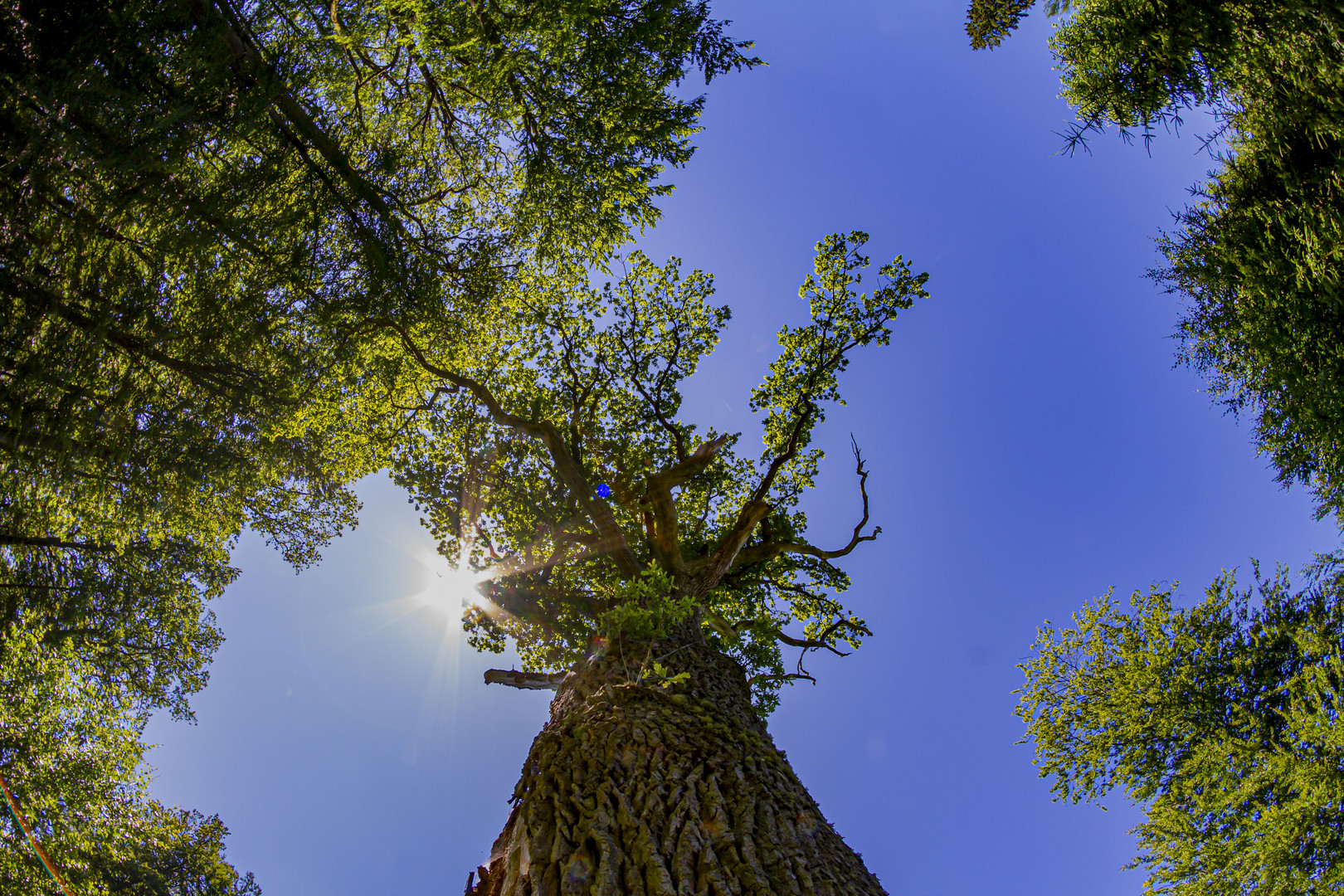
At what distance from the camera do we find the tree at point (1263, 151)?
13.6ft

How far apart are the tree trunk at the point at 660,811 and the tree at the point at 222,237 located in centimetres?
373

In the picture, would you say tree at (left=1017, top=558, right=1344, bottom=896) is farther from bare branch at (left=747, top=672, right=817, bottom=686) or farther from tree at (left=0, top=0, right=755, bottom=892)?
tree at (left=0, top=0, right=755, bottom=892)

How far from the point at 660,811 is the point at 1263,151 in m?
8.01

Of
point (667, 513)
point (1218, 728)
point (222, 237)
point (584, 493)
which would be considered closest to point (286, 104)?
point (222, 237)

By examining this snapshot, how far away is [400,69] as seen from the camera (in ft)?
18.1

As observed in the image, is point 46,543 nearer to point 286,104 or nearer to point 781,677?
point 286,104

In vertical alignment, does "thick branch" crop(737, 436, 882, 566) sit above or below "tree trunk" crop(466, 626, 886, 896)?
above

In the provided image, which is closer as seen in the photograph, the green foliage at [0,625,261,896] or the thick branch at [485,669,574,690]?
the thick branch at [485,669,574,690]

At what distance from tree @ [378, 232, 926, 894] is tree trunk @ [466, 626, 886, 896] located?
23 millimetres

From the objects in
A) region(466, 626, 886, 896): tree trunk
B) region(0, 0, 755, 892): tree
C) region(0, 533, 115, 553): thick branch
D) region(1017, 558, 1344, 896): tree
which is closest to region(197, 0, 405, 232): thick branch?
region(0, 0, 755, 892): tree

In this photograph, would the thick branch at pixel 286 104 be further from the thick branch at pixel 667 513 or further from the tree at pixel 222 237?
the thick branch at pixel 667 513

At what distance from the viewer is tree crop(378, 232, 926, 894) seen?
3152 mm

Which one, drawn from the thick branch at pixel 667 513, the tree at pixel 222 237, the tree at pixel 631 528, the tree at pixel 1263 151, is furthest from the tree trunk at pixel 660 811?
the tree at pixel 1263 151

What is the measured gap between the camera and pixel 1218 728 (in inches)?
297
